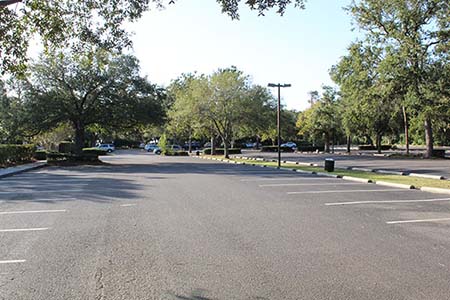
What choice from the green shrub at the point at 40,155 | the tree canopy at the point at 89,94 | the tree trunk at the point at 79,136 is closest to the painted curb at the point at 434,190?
the tree canopy at the point at 89,94

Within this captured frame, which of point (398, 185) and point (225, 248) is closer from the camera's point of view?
point (225, 248)

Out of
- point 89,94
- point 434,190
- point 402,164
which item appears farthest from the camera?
point 89,94

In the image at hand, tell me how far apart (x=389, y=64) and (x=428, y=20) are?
552cm

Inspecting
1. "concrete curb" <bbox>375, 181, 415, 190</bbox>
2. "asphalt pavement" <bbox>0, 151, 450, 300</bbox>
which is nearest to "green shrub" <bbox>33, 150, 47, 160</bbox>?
"asphalt pavement" <bbox>0, 151, 450, 300</bbox>

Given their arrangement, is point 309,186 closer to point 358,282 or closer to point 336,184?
point 336,184

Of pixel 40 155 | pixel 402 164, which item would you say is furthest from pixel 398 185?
pixel 40 155

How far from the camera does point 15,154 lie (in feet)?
98.1

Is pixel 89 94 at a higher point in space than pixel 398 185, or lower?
higher

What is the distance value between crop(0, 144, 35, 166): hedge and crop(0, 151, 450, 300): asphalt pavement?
17162mm

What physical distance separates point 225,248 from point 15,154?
27561 mm

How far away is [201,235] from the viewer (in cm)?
738

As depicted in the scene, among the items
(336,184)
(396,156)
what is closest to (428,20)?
(396,156)

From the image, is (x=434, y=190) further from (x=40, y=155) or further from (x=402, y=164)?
(x=40, y=155)

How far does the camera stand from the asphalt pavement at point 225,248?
4.78m
